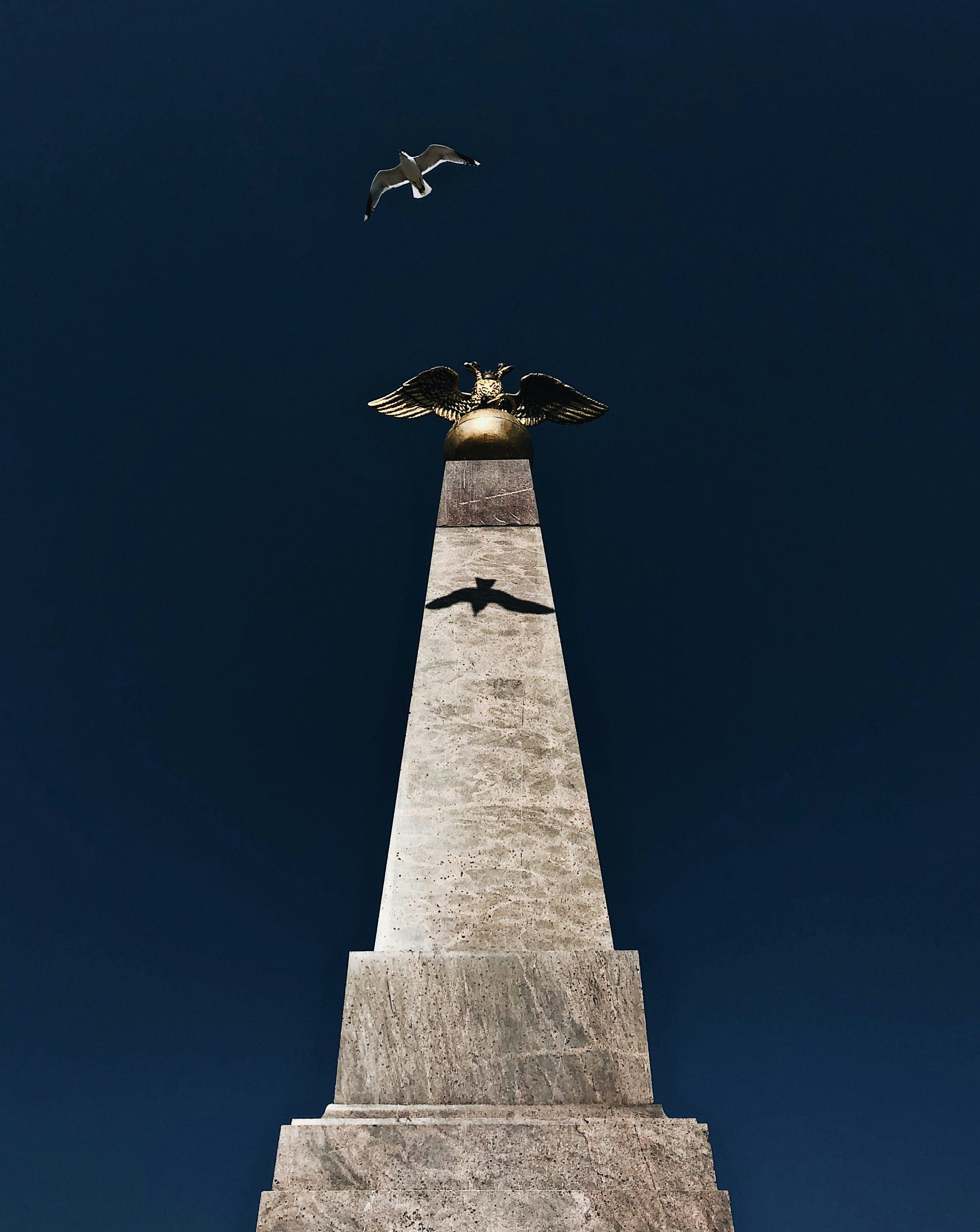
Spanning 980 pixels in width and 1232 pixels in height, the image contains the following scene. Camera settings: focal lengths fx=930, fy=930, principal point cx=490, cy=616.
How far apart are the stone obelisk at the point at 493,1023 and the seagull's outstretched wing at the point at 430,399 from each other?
10.1 feet

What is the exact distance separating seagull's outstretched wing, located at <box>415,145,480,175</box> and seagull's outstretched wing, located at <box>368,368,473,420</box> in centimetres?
210

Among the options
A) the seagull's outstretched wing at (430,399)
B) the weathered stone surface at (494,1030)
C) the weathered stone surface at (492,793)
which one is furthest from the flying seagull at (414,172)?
the weathered stone surface at (494,1030)

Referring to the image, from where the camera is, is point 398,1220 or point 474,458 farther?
point 474,458

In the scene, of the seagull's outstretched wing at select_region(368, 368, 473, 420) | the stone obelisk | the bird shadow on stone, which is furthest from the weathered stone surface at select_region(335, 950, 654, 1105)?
→ the seagull's outstretched wing at select_region(368, 368, 473, 420)

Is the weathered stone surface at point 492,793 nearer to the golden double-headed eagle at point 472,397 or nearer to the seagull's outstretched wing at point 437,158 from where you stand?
the golden double-headed eagle at point 472,397

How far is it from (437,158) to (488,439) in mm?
3142

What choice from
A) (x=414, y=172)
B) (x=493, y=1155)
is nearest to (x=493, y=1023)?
(x=493, y=1155)

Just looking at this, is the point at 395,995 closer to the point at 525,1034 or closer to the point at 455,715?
the point at 525,1034

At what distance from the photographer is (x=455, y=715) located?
6148 mm

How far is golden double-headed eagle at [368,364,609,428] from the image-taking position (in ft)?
28.6

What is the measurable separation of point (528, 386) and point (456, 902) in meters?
5.23

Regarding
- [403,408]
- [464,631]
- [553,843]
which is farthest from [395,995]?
[403,408]

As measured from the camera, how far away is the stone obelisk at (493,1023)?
151 inches

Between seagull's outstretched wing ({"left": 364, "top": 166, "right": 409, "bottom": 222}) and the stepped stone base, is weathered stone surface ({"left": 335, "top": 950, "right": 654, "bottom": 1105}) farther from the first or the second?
seagull's outstretched wing ({"left": 364, "top": 166, "right": 409, "bottom": 222})
